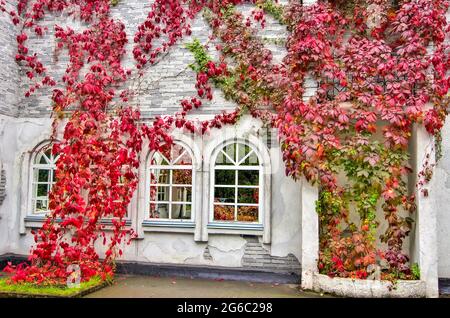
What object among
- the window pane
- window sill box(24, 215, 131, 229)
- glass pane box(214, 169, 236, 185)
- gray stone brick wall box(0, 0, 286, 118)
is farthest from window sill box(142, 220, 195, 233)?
window sill box(24, 215, 131, 229)

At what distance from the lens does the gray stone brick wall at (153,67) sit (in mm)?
8648

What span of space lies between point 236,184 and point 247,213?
593 millimetres

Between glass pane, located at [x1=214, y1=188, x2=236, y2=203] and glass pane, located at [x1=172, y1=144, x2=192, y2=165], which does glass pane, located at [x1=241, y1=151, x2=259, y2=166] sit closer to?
glass pane, located at [x1=214, y1=188, x2=236, y2=203]

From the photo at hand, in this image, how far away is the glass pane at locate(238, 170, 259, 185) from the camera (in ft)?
27.6

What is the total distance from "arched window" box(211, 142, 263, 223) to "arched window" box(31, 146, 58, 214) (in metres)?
3.61

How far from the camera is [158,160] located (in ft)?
29.1

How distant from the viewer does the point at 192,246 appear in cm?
842

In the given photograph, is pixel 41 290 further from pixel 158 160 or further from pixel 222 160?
pixel 222 160

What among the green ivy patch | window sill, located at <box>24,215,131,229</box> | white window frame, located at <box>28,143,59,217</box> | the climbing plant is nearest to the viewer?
the green ivy patch

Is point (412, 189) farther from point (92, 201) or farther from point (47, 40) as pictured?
point (47, 40)

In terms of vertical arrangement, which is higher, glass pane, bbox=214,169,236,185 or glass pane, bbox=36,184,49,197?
glass pane, bbox=214,169,236,185

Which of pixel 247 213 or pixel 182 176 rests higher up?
pixel 182 176

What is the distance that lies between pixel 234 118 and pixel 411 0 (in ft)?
12.1

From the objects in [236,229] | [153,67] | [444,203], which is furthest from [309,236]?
[153,67]
